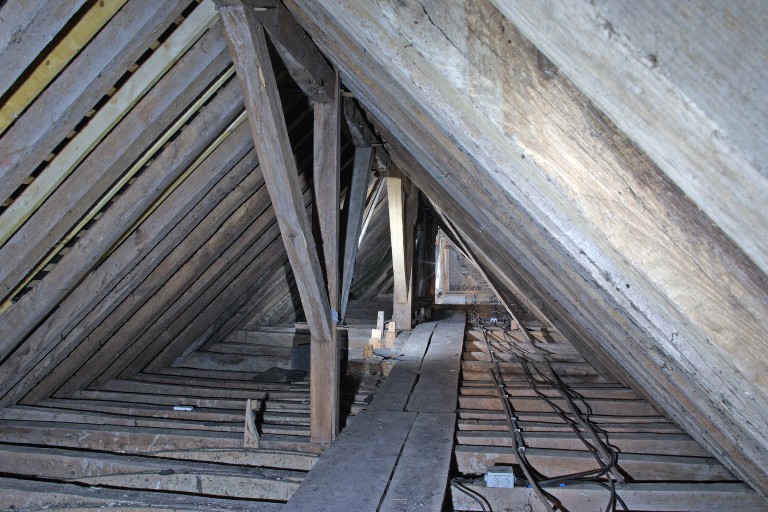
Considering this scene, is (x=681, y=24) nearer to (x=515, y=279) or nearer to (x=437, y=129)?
(x=437, y=129)

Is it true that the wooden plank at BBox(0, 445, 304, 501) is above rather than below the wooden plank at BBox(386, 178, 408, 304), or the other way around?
below

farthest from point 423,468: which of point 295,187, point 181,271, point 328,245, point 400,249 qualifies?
point 400,249

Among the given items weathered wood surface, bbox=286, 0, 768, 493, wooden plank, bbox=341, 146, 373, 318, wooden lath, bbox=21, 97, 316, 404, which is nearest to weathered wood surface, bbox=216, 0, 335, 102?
wooden lath, bbox=21, 97, 316, 404

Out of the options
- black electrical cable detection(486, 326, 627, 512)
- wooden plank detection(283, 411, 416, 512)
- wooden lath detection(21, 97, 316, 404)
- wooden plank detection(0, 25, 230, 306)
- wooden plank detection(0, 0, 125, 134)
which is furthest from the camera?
wooden lath detection(21, 97, 316, 404)

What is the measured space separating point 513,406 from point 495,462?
1.29m

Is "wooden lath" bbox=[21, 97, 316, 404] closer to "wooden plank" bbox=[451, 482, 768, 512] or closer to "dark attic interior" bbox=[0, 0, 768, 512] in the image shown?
"dark attic interior" bbox=[0, 0, 768, 512]

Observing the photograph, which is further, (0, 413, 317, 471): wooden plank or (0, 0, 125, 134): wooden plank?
(0, 413, 317, 471): wooden plank

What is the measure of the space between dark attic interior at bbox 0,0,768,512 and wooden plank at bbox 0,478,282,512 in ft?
0.06

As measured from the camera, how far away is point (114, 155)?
10.1ft

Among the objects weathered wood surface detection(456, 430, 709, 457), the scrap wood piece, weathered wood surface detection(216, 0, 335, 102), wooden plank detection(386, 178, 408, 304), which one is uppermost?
wooden plank detection(386, 178, 408, 304)

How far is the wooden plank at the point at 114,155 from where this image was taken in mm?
3074

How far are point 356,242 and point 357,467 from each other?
1800 millimetres

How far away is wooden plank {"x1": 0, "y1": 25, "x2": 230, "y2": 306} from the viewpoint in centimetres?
307

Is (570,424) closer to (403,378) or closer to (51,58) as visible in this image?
(403,378)
